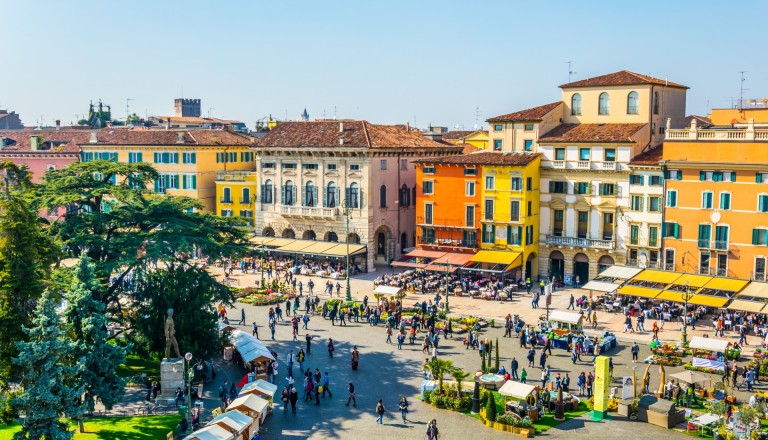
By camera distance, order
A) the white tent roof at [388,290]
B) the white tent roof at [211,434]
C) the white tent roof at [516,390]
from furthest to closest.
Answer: the white tent roof at [388,290] < the white tent roof at [516,390] < the white tent roof at [211,434]

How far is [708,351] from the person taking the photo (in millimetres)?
45469

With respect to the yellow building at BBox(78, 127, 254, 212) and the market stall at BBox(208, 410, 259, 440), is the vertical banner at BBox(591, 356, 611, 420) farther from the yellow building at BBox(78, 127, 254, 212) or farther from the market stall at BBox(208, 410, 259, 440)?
the yellow building at BBox(78, 127, 254, 212)

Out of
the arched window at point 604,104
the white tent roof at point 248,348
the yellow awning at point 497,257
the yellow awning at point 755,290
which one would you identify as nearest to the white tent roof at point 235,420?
the white tent roof at point 248,348

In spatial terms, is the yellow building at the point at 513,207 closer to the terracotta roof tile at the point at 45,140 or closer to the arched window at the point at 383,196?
the arched window at the point at 383,196

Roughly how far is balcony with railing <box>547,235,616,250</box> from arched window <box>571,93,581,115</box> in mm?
9986

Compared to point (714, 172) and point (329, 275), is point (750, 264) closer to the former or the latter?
point (714, 172)

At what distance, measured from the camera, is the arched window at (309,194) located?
73.2 meters

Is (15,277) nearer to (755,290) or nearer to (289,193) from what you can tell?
(289,193)

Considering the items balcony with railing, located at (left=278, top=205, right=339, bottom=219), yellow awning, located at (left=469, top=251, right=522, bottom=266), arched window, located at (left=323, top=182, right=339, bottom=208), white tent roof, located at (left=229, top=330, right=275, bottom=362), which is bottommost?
white tent roof, located at (left=229, top=330, right=275, bottom=362)

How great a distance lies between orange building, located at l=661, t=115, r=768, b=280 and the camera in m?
54.6

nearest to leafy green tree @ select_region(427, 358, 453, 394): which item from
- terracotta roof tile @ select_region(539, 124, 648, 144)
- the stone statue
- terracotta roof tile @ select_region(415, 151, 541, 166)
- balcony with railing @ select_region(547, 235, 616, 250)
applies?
the stone statue

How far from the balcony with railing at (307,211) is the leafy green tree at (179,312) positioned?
28.2 meters

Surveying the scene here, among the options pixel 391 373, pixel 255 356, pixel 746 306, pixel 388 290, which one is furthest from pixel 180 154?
pixel 746 306

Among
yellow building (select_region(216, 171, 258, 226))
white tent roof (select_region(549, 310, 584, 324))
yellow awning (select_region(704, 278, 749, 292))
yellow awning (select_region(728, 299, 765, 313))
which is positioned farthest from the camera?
yellow building (select_region(216, 171, 258, 226))
